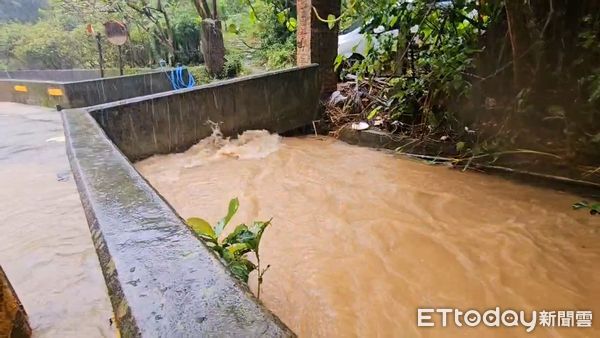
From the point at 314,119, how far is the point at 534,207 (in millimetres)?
3574

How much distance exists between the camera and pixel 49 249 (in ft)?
8.05

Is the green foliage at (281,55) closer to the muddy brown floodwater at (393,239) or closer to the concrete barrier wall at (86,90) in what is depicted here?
the concrete barrier wall at (86,90)

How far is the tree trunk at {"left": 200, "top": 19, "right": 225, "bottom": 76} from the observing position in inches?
388

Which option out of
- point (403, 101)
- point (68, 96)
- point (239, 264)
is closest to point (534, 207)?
point (403, 101)

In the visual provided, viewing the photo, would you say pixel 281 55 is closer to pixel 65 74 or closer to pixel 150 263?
pixel 65 74

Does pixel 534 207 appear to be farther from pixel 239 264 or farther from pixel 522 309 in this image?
pixel 239 264

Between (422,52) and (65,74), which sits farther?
(65,74)

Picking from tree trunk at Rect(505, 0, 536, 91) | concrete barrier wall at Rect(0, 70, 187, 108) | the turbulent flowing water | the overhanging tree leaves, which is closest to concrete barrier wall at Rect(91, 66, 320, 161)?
the turbulent flowing water

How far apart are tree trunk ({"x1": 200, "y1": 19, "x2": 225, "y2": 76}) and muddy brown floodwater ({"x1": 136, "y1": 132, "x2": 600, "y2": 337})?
6.08 m

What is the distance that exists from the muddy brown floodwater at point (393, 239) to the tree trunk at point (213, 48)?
239 inches

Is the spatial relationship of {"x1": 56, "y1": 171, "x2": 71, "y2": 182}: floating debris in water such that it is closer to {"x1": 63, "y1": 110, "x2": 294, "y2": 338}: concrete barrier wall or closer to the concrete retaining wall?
{"x1": 63, "y1": 110, "x2": 294, "y2": 338}: concrete barrier wall

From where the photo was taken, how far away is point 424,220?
3.16m

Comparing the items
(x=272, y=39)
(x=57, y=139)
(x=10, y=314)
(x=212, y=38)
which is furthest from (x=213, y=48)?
(x=10, y=314)

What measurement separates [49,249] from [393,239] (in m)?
2.37
